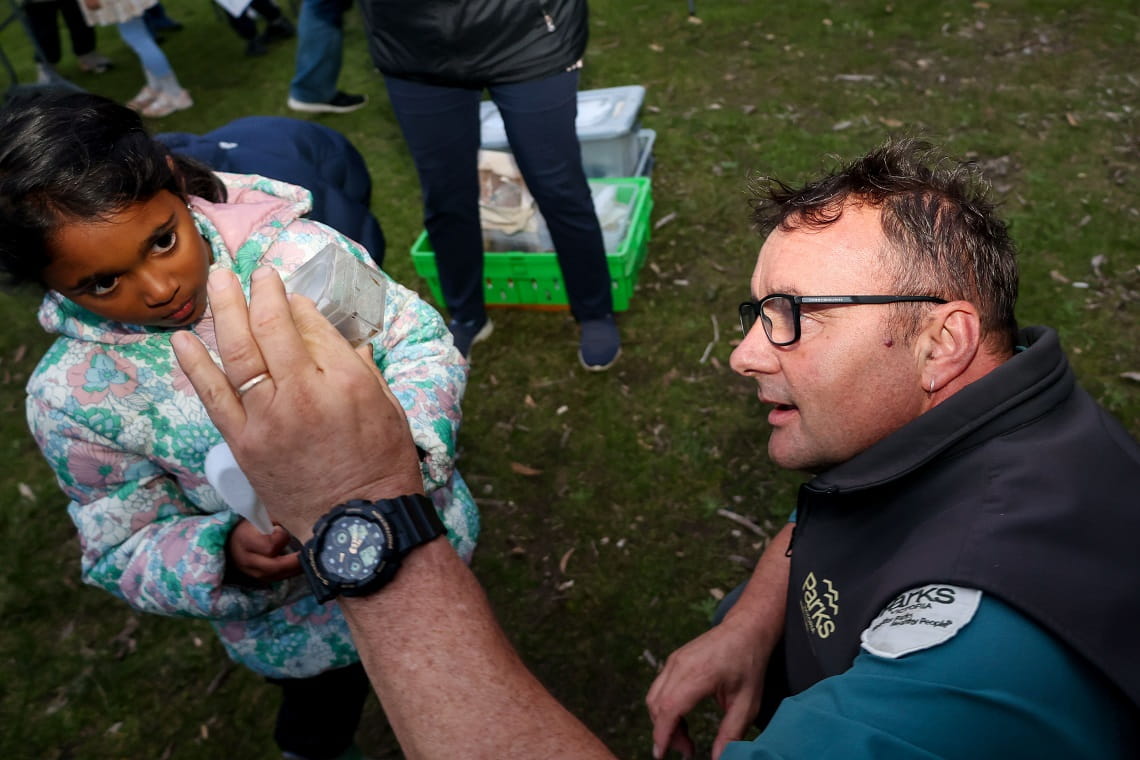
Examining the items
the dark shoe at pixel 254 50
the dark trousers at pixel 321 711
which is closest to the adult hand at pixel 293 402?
the dark trousers at pixel 321 711

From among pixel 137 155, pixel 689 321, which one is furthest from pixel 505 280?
pixel 137 155

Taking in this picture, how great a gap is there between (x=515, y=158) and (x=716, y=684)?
2964mm

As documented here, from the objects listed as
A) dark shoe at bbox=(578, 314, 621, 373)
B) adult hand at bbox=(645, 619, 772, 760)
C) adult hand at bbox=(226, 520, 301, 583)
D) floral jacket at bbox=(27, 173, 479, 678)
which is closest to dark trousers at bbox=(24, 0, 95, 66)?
dark shoe at bbox=(578, 314, 621, 373)

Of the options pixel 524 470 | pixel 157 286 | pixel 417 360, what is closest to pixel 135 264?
pixel 157 286

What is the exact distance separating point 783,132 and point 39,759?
21.6ft

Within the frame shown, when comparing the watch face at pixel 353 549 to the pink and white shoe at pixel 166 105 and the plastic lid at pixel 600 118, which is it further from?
the pink and white shoe at pixel 166 105

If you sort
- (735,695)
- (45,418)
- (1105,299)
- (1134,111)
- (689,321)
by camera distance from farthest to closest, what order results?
(1134,111) < (689,321) < (1105,299) < (735,695) < (45,418)

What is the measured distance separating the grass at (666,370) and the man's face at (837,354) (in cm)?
189

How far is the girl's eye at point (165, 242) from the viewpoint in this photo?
6.75 ft

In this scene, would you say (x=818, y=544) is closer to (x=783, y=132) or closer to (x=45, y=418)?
(x=45, y=418)

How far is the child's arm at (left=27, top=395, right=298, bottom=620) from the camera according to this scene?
2004 millimetres

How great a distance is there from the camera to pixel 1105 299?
483 centimetres

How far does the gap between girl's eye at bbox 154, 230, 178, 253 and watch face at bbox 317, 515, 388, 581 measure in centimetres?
114

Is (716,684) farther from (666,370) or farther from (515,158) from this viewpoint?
(515,158)
